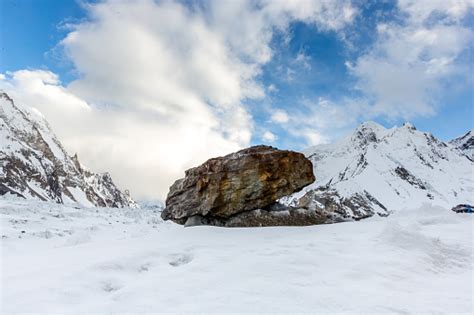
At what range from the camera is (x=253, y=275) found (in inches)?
235

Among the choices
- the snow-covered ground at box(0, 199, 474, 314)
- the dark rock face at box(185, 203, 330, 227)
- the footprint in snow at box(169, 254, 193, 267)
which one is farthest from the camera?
the dark rock face at box(185, 203, 330, 227)

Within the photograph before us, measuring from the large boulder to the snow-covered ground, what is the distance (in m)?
3.72

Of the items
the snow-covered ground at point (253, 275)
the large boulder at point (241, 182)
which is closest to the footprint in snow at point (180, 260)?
the snow-covered ground at point (253, 275)

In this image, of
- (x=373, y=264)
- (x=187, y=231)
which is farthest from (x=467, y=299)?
(x=187, y=231)

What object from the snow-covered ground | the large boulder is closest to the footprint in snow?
the snow-covered ground

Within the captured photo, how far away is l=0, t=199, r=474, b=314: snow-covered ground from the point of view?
4.77 meters

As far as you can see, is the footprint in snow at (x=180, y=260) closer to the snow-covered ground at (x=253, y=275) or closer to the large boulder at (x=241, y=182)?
the snow-covered ground at (x=253, y=275)

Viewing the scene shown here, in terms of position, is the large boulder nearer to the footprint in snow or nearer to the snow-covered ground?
the snow-covered ground

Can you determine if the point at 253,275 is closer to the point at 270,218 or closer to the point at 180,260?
the point at 180,260

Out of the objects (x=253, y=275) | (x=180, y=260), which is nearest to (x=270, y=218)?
(x=180, y=260)

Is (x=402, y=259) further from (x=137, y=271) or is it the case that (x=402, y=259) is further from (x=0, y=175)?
(x=0, y=175)

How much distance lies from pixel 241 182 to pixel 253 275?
819 centimetres

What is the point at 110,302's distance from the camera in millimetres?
4828

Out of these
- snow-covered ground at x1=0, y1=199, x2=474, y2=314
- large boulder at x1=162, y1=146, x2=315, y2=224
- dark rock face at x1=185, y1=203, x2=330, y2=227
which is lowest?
snow-covered ground at x1=0, y1=199, x2=474, y2=314
